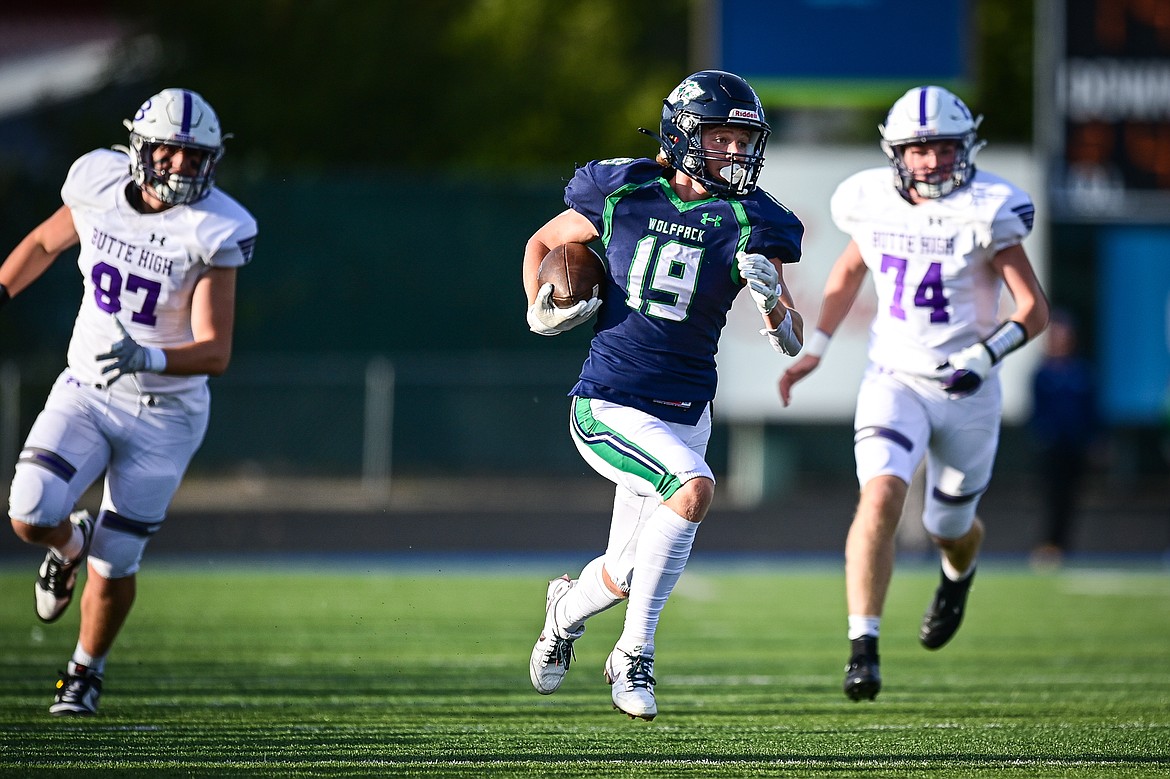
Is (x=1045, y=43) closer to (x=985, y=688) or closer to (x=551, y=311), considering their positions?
(x=985, y=688)

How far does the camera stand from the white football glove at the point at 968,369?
5.38m

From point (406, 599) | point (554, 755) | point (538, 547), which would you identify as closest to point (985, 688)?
point (554, 755)

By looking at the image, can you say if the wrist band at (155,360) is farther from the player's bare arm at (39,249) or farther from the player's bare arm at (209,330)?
the player's bare arm at (39,249)

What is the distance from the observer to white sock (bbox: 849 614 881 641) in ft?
17.3

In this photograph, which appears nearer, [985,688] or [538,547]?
[985,688]

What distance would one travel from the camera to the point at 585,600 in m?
5.07

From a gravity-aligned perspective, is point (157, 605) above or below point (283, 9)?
below

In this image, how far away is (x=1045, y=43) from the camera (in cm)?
1332

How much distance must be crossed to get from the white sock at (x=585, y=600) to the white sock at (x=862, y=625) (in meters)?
0.82

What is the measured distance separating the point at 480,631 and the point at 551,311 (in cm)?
364

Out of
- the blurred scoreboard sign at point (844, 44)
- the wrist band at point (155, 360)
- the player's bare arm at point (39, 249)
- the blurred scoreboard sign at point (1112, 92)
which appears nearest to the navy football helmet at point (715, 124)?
the wrist band at point (155, 360)

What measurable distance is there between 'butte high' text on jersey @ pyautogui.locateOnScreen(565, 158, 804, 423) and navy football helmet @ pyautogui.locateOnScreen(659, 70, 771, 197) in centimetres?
7

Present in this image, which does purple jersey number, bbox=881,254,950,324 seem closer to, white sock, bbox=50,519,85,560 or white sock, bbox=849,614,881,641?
white sock, bbox=849,614,881,641

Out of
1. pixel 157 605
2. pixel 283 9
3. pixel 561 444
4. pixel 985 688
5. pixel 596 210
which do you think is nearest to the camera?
pixel 596 210
